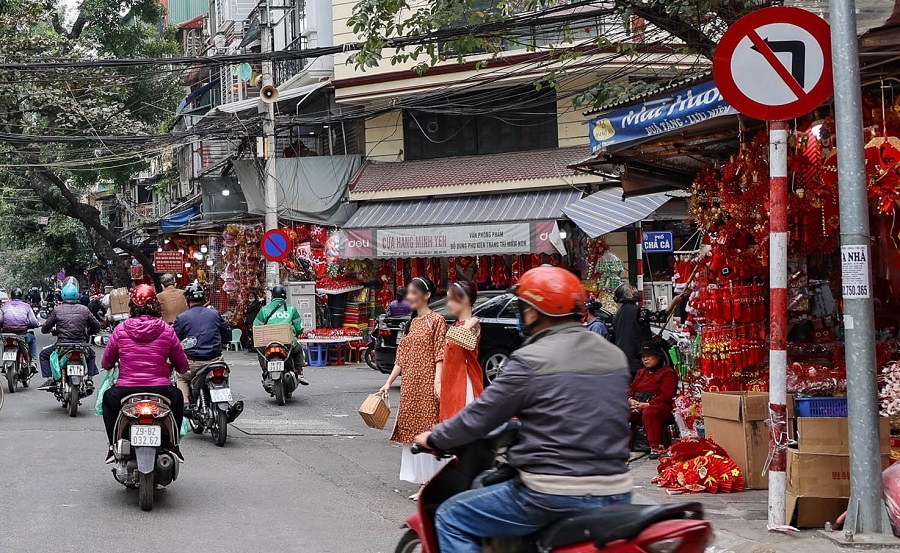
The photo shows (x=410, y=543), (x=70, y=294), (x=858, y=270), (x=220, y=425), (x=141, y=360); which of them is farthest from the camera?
(x=70, y=294)

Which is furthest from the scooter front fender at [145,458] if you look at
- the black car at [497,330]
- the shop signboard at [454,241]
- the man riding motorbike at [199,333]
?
the shop signboard at [454,241]

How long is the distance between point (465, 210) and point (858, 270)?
1644cm

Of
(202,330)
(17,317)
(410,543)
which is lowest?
(410,543)

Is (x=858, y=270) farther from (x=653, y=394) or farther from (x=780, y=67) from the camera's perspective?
(x=653, y=394)

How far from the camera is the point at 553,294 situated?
4090mm

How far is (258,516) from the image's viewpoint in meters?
7.51

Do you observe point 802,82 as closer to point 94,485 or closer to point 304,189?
point 94,485

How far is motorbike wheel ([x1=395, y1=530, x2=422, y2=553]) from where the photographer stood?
4758mm

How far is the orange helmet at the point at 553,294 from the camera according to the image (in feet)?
13.4

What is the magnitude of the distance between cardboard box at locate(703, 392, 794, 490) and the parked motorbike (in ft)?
16.8

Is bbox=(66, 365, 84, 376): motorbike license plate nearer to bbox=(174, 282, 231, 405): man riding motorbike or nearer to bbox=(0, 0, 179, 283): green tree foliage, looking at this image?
bbox=(174, 282, 231, 405): man riding motorbike

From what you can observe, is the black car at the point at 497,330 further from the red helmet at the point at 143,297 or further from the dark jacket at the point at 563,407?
the dark jacket at the point at 563,407

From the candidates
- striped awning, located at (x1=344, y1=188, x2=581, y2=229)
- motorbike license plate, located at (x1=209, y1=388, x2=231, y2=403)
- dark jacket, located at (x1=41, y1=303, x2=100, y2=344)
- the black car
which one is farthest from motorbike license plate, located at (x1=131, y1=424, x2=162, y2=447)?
striped awning, located at (x1=344, y1=188, x2=581, y2=229)

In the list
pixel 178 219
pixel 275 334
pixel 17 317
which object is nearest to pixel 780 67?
pixel 275 334
